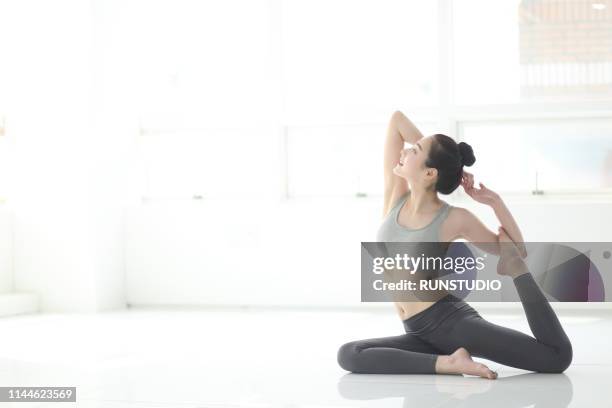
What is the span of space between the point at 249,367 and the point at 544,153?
3.10m

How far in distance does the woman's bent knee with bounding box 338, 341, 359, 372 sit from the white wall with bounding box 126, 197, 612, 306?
8.43 ft

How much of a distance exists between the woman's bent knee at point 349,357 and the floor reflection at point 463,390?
5 cm

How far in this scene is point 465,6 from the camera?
606 cm

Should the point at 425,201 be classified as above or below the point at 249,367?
above

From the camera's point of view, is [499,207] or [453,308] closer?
[499,207]

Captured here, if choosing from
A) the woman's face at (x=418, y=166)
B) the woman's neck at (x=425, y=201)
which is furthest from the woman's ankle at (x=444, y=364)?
the woman's face at (x=418, y=166)

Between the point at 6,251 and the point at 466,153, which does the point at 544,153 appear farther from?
the point at 6,251

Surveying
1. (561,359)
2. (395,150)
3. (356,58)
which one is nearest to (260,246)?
(356,58)

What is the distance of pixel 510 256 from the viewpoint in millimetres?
3279

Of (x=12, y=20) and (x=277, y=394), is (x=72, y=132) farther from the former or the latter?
(x=277, y=394)

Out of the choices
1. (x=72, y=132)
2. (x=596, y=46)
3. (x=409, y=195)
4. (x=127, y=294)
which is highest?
(x=596, y=46)

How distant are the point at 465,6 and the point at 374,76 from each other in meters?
0.75

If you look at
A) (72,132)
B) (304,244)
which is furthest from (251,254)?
(72,132)

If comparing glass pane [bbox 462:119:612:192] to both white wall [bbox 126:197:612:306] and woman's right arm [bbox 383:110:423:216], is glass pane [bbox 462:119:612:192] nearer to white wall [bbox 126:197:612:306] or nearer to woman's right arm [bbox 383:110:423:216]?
white wall [bbox 126:197:612:306]
